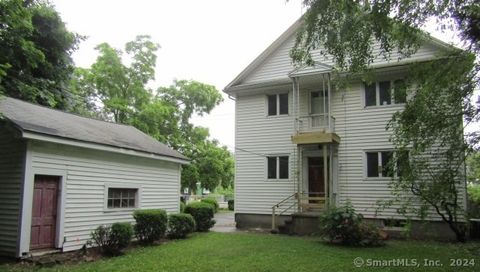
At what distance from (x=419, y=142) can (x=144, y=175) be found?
9.40 m

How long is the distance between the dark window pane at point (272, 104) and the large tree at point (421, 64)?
31.2ft

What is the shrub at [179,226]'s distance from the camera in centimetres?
1405

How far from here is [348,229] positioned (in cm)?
1204

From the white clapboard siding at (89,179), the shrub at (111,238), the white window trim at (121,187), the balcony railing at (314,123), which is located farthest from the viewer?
the balcony railing at (314,123)

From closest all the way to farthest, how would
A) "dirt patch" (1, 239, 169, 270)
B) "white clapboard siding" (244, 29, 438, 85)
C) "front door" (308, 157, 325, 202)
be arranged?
1. "dirt patch" (1, 239, 169, 270)
2. "front door" (308, 157, 325, 202)
3. "white clapboard siding" (244, 29, 438, 85)

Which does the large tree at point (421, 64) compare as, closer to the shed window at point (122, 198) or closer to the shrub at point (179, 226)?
the shed window at point (122, 198)

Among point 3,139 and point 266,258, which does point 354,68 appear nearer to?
point 266,258

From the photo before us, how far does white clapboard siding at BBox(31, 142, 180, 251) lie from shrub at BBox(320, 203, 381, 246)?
254 inches

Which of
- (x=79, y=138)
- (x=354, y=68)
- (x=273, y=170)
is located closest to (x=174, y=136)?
(x=273, y=170)

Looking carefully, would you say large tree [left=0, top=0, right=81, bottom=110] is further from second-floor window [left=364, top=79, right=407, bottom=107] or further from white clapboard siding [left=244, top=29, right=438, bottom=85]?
second-floor window [left=364, top=79, right=407, bottom=107]

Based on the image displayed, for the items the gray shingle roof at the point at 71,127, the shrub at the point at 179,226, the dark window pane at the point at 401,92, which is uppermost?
the dark window pane at the point at 401,92

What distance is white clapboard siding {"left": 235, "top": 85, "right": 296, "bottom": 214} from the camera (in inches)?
682

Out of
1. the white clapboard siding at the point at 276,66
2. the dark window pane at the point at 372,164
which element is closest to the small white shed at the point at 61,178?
the white clapboard siding at the point at 276,66

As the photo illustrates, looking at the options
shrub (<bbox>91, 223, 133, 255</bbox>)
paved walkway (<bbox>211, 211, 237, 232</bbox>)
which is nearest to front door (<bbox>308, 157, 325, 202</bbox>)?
paved walkway (<bbox>211, 211, 237, 232</bbox>)
